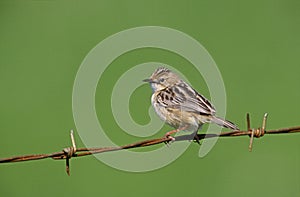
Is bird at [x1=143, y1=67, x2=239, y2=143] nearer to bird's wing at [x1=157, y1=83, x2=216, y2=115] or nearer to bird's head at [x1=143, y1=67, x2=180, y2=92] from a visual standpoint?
A: bird's wing at [x1=157, y1=83, x2=216, y2=115]

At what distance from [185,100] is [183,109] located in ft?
0.49

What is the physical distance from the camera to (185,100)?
27.1ft

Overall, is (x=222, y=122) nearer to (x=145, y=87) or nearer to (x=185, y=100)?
(x=185, y=100)

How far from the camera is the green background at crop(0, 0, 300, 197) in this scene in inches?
417

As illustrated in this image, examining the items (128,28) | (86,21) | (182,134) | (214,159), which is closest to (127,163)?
(182,134)

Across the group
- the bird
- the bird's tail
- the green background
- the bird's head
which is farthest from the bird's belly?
the green background

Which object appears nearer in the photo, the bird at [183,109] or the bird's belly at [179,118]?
the bird at [183,109]

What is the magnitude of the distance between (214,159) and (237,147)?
1.58ft

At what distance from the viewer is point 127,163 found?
9.12 meters

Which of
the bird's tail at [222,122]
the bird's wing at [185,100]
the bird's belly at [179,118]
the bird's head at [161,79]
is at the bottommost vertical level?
the bird's tail at [222,122]

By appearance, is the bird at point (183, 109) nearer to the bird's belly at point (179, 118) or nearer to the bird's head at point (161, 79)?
the bird's belly at point (179, 118)

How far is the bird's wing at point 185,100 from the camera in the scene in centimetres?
797

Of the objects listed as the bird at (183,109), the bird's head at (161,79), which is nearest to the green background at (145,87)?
the bird's head at (161,79)

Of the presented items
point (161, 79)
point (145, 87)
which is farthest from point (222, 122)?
point (145, 87)
